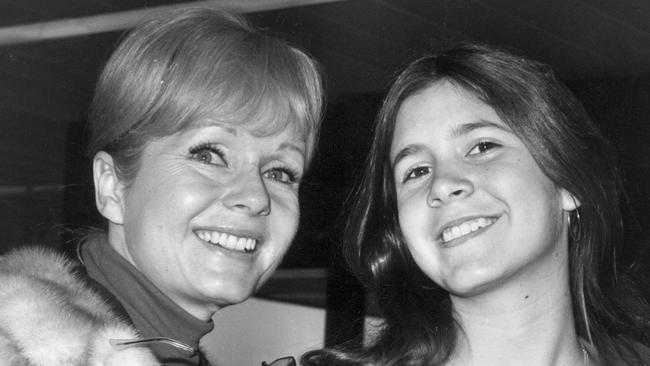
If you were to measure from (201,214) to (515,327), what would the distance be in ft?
2.27

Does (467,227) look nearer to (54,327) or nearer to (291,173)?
(291,173)

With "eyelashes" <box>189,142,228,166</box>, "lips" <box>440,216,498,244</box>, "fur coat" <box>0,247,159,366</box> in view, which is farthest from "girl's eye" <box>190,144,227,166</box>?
"lips" <box>440,216,498,244</box>

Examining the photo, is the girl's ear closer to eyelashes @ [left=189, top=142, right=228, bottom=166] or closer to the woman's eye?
the woman's eye

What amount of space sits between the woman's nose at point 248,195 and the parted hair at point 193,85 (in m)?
0.09

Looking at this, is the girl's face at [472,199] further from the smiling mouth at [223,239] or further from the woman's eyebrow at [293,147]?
the smiling mouth at [223,239]

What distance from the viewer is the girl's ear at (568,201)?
6.74 ft

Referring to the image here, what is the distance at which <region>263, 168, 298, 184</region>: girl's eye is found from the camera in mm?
1937

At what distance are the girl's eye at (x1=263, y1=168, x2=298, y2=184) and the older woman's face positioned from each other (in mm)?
54

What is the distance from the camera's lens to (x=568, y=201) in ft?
6.78

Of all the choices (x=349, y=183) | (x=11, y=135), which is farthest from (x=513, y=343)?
(x=11, y=135)

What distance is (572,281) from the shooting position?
220 centimetres

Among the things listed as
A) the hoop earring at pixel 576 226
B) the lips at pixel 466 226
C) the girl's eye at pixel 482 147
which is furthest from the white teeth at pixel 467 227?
the hoop earring at pixel 576 226

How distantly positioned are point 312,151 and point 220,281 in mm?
362

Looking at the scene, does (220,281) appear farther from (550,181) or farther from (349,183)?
(349,183)
